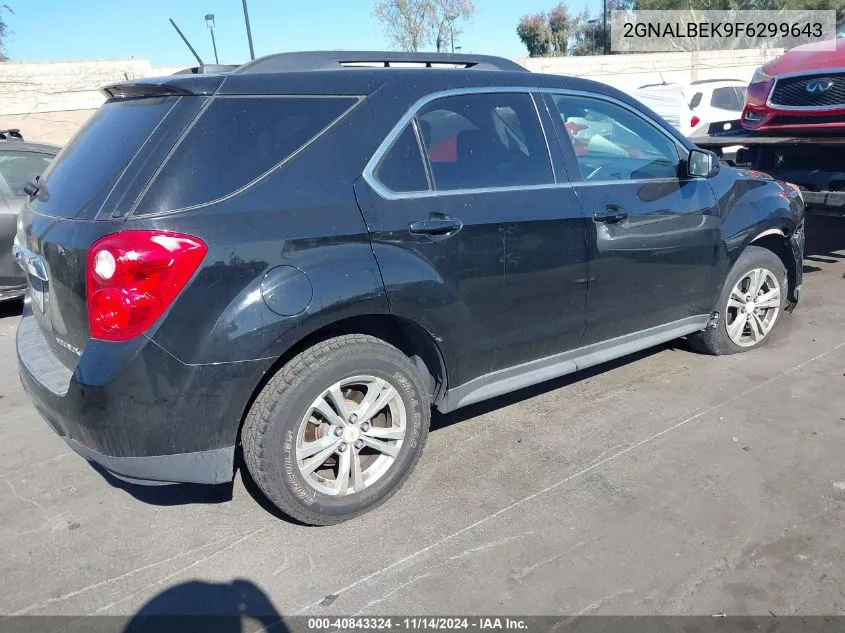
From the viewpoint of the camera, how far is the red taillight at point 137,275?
97.5 inches

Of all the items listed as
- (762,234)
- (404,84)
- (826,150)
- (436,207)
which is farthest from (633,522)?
(826,150)

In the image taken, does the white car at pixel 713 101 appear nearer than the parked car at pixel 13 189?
No

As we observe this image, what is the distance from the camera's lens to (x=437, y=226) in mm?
3049

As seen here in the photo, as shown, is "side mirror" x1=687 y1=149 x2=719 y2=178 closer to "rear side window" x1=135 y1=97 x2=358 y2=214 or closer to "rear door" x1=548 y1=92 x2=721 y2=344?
"rear door" x1=548 y1=92 x2=721 y2=344

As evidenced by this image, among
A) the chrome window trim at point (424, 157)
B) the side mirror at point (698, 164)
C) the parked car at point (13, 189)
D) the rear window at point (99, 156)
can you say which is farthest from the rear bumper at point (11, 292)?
the side mirror at point (698, 164)

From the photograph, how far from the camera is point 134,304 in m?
2.48

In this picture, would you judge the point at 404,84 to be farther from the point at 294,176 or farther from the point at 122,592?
the point at 122,592

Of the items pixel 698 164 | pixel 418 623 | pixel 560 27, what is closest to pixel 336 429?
pixel 418 623

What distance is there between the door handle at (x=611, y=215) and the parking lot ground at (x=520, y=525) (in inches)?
42.6

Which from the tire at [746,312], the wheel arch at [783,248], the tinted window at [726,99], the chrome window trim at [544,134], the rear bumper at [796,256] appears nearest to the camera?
the chrome window trim at [544,134]

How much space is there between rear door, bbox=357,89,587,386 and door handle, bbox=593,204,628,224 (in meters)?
0.14

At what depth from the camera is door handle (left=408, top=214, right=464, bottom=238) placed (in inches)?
118

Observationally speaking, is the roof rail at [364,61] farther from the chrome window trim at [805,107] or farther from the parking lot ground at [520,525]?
the chrome window trim at [805,107]

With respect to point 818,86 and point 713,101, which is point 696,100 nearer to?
point 713,101
